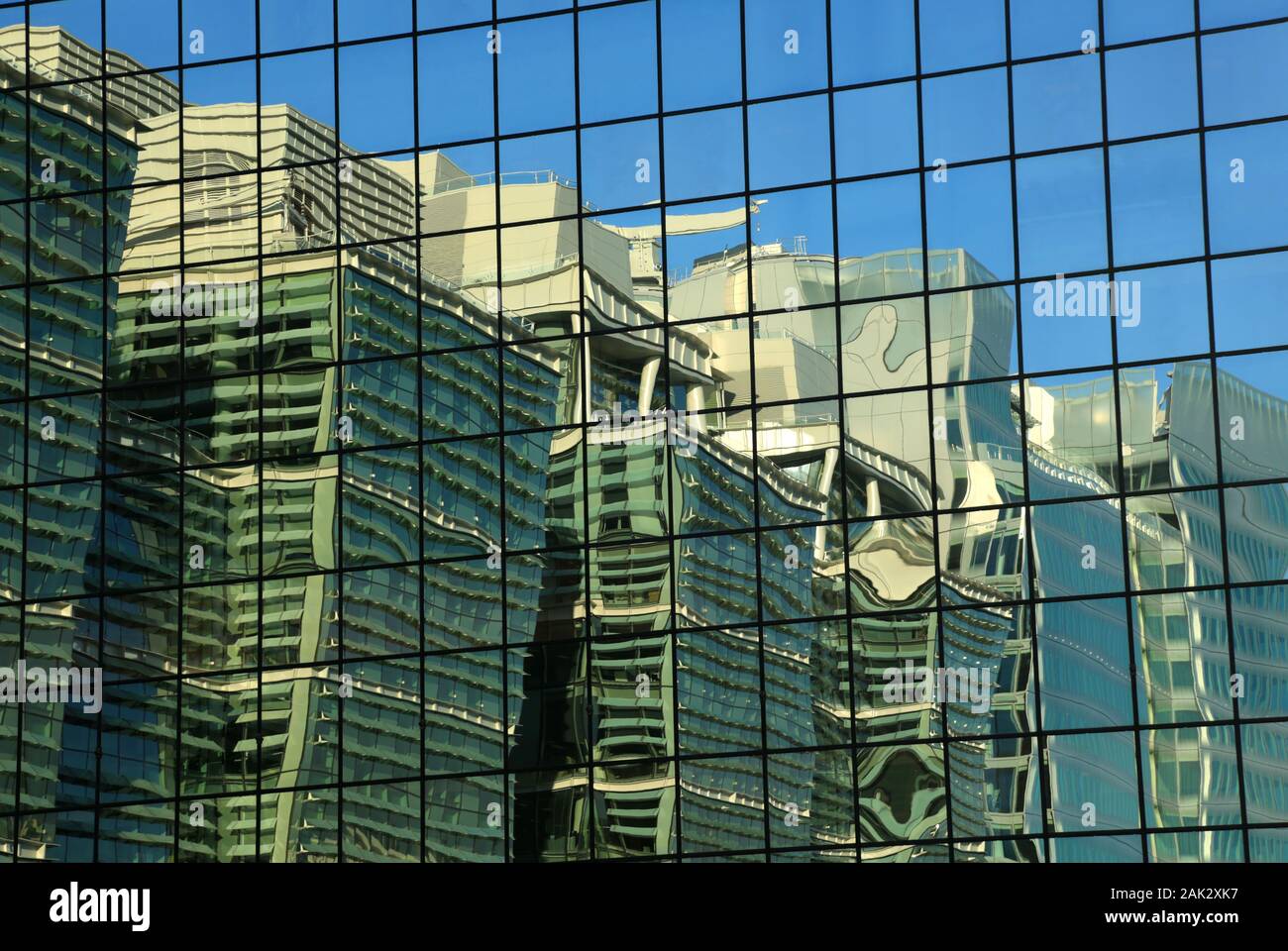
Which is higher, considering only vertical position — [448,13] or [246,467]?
[448,13]

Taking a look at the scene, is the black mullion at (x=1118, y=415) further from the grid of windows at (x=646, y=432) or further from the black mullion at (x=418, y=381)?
the black mullion at (x=418, y=381)

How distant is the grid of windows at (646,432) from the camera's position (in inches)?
1532

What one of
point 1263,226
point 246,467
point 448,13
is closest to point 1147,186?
point 1263,226

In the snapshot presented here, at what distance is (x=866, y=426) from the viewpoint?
4003 centimetres

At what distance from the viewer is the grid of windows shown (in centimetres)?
3891

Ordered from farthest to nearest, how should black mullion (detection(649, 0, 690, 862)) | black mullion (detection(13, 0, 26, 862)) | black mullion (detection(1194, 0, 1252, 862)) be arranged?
black mullion (detection(13, 0, 26, 862))
black mullion (detection(649, 0, 690, 862))
black mullion (detection(1194, 0, 1252, 862))

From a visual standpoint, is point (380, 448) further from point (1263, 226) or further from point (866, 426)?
point (1263, 226)

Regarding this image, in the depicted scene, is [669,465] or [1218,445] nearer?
[1218,445]

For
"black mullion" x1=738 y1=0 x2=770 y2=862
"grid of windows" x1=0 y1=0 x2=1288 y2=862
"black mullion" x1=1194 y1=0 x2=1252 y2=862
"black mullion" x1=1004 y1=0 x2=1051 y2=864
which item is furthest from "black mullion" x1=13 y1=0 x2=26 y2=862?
"black mullion" x1=1194 y1=0 x2=1252 y2=862

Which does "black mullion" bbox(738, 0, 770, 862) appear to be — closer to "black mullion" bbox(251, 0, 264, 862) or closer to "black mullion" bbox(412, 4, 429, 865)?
"black mullion" bbox(412, 4, 429, 865)

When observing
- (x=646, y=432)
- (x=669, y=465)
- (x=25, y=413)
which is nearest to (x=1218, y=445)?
(x=669, y=465)

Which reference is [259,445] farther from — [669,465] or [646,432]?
[669,465]

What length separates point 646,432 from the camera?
42.0 meters

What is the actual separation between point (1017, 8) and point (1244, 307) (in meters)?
7.55
